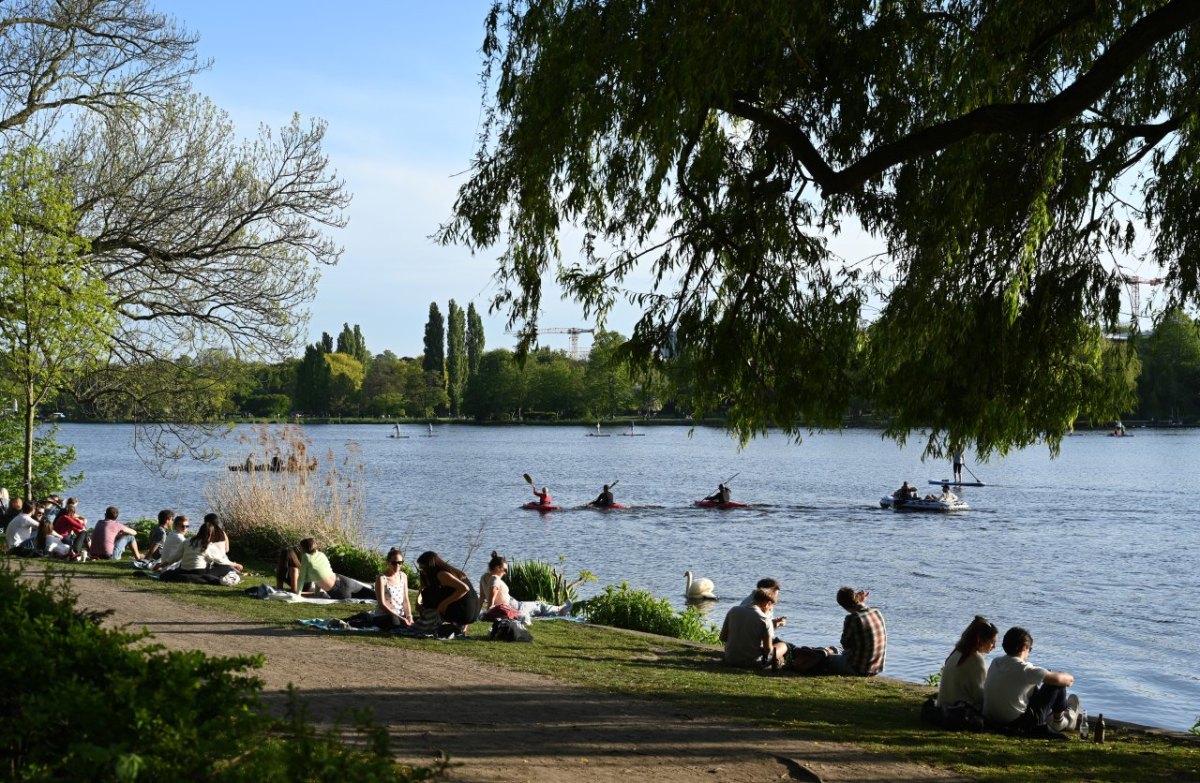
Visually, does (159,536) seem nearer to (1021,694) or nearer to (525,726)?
(525,726)

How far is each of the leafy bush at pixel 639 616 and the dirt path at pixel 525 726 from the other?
4547 mm

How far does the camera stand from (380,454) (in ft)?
291

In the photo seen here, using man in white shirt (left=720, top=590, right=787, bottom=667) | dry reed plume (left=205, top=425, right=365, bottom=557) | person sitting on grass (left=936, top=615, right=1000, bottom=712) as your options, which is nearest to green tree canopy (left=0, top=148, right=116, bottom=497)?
dry reed plume (left=205, top=425, right=365, bottom=557)

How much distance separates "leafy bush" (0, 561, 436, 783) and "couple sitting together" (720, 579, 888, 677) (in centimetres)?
752

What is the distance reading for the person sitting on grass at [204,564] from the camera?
16453mm

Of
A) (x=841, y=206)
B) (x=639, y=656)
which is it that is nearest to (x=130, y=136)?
(x=639, y=656)

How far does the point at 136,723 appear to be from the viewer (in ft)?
13.7

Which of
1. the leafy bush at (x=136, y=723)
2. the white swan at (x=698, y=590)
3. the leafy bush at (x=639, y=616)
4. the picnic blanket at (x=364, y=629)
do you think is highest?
the leafy bush at (x=136, y=723)

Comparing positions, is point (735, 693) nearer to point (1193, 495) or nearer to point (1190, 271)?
point (1190, 271)

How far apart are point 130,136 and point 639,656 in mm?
15185

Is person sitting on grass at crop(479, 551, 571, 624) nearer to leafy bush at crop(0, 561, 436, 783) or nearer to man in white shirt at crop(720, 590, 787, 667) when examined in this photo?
man in white shirt at crop(720, 590, 787, 667)

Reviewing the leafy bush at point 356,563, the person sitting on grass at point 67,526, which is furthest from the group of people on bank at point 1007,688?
the person sitting on grass at point 67,526

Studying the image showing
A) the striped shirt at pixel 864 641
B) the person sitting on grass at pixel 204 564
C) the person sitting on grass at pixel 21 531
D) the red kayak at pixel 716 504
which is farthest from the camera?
the red kayak at pixel 716 504

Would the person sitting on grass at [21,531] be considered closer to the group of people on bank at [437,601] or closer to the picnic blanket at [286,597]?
the picnic blanket at [286,597]
